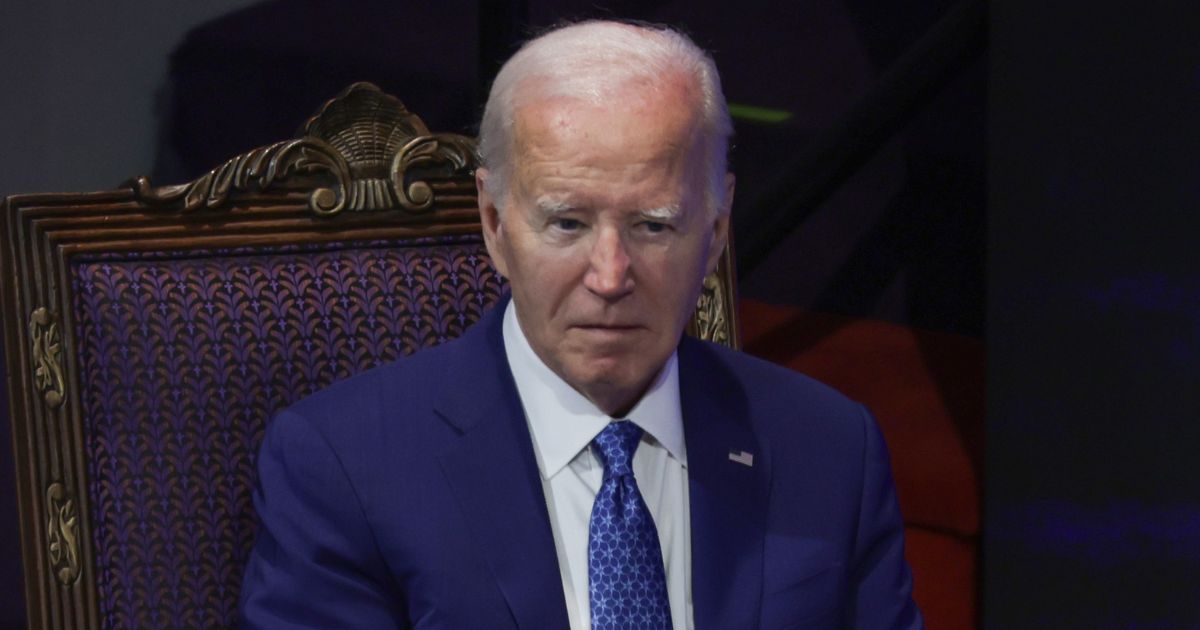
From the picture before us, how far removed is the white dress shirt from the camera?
130 cm

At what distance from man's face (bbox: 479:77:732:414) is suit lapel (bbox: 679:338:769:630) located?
11cm

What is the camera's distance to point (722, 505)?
132 cm

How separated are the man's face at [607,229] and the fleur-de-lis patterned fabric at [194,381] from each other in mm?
222

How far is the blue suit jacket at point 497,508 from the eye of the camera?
124 cm

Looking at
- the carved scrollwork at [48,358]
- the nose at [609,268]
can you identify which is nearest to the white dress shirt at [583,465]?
the nose at [609,268]

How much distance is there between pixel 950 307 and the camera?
252 cm

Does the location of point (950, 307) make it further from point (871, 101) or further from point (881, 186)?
point (871, 101)

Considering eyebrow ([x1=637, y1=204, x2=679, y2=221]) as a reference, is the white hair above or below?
above

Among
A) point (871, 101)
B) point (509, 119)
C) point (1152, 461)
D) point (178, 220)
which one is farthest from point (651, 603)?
point (871, 101)

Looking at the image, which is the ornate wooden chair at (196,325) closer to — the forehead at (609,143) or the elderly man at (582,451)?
the elderly man at (582,451)

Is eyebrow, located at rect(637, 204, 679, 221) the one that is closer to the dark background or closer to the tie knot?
the tie knot

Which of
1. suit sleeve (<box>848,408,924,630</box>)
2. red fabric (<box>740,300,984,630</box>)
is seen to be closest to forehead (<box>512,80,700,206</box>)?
suit sleeve (<box>848,408,924,630</box>)

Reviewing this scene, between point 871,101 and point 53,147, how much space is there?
1.13 m

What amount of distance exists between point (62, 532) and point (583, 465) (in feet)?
1.38
